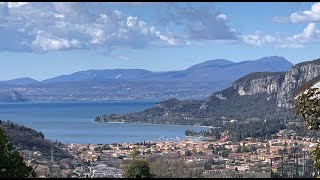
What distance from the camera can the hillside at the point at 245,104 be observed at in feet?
289

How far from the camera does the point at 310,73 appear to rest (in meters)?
84.6

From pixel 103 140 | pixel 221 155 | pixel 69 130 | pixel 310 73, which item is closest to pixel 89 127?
pixel 69 130

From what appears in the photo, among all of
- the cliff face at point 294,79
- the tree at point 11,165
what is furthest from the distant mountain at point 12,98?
the tree at point 11,165

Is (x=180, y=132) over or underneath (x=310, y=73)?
underneath

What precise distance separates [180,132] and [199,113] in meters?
25.8

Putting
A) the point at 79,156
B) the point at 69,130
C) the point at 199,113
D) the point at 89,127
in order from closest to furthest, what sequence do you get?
the point at 79,156, the point at 69,130, the point at 89,127, the point at 199,113

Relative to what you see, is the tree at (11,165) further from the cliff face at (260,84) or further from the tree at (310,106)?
the cliff face at (260,84)

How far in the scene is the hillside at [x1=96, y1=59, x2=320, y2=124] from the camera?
88.0 metres

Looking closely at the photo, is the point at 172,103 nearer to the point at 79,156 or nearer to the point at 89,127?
the point at 89,127

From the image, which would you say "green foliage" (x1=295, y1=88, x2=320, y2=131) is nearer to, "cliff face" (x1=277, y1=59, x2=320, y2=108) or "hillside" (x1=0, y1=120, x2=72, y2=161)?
"hillside" (x1=0, y1=120, x2=72, y2=161)

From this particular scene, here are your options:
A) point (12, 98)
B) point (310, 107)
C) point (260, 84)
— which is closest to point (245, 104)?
point (260, 84)

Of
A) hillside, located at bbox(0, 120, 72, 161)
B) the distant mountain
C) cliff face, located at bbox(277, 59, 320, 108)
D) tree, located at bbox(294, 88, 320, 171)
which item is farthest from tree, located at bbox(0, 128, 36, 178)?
the distant mountain

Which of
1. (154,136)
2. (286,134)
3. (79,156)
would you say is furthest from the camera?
(154,136)

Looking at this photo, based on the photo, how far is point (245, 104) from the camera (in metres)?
103
